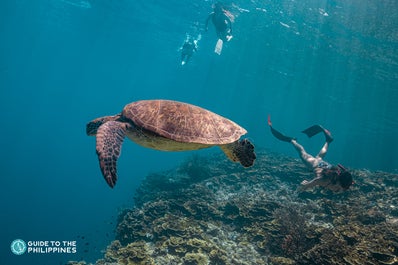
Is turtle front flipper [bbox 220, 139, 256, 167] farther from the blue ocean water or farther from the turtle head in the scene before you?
the blue ocean water

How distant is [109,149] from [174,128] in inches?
57.6

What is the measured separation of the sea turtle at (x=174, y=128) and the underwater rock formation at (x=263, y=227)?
306 centimetres

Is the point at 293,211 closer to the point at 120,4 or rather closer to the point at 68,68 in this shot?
the point at 120,4

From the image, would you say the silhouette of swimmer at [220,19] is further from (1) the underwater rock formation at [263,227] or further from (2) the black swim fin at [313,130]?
(1) the underwater rock formation at [263,227]

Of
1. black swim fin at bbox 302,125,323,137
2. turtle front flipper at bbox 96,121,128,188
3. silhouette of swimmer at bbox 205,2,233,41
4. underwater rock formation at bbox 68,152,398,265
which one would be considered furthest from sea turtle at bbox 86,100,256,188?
silhouette of swimmer at bbox 205,2,233,41

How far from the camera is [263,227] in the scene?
7.85 metres

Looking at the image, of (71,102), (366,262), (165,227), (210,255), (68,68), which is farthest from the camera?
(71,102)

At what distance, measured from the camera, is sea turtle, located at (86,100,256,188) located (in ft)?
16.1

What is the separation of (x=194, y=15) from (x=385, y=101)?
28.1 m

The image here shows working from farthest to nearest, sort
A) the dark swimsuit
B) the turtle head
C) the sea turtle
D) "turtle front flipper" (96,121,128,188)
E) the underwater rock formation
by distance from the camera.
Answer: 1. the dark swimsuit
2. the underwater rock formation
3. the turtle head
4. the sea turtle
5. "turtle front flipper" (96,121,128,188)

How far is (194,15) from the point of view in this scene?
26.0 m

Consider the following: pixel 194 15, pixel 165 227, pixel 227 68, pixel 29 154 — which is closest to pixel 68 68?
pixel 29 154

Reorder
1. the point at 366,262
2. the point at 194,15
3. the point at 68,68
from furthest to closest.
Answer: the point at 68,68 → the point at 194,15 → the point at 366,262

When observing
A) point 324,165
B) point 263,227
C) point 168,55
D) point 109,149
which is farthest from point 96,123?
→ point 168,55
